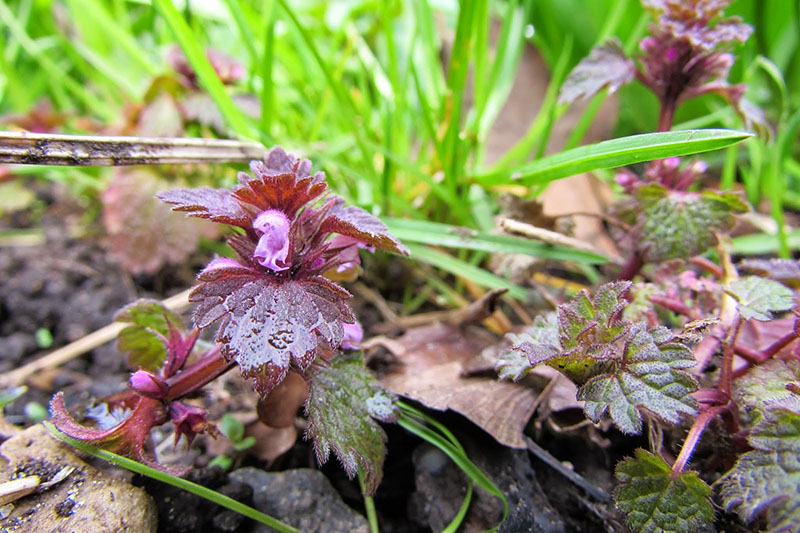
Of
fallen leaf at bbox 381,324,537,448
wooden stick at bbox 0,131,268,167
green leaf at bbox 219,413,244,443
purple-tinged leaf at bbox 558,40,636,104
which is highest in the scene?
purple-tinged leaf at bbox 558,40,636,104

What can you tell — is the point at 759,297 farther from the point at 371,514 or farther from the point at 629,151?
the point at 371,514

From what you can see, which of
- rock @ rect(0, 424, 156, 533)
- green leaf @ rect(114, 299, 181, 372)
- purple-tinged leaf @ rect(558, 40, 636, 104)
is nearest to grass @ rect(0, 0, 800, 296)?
purple-tinged leaf @ rect(558, 40, 636, 104)

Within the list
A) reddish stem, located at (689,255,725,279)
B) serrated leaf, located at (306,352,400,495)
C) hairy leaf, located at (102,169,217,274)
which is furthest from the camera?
hairy leaf, located at (102,169,217,274)

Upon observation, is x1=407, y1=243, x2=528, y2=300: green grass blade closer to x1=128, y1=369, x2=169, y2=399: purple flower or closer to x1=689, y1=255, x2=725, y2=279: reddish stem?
x1=689, y1=255, x2=725, y2=279: reddish stem

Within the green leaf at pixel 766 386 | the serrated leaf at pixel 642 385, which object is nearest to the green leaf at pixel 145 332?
the serrated leaf at pixel 642 385

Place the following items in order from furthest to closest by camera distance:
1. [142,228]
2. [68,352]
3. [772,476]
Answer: [142,228]
[68,352]
[772,476]

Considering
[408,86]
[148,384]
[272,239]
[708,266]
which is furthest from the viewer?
[408,86]

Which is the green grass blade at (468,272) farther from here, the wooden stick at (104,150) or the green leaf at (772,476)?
the green leaf at (772,476)

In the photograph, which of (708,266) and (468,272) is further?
(468,272)

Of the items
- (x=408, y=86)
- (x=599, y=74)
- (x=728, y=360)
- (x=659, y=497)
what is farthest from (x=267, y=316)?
(x=408, y=86)
